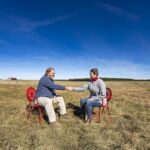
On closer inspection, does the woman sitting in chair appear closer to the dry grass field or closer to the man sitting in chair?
the dry grass field

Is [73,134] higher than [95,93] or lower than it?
lower

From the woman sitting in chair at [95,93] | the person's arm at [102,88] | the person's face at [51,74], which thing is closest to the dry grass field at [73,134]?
the woman sitting in chair at [95,93]

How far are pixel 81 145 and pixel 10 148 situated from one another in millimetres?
2110

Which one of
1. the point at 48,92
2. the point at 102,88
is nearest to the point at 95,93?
the point at 102,88

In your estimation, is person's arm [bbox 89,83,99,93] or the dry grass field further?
person's arm [bbox 89,83,99,93]

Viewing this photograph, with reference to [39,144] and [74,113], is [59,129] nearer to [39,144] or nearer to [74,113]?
[39,144]

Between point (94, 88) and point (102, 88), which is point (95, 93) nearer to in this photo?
point (94, 88)

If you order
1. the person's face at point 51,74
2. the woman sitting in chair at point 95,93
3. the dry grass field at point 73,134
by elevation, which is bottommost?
the dry grass field at point 73,134

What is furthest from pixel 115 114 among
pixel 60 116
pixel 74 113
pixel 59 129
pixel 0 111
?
pixel 0 111

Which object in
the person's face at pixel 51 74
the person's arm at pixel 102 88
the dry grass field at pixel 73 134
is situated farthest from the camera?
the person's face at pixel 51 74

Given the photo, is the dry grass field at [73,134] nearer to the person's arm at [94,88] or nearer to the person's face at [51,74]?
the person's arm at [94,88]

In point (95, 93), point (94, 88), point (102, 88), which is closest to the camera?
point (102, 88)

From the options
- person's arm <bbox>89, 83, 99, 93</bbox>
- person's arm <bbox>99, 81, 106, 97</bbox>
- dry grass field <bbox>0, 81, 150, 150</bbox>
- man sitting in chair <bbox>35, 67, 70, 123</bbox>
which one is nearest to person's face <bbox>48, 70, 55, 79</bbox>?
man sitting in chair <bbox>35, 67, 70, 123</bbox>

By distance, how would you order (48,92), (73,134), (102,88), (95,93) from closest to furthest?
(73,134) < (102,88) < (48,92) < (95,93)
